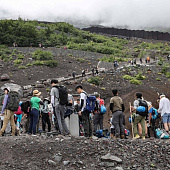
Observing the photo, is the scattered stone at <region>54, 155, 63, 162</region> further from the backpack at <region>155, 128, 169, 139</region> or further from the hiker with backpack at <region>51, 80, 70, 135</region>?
the backpack at <region>155, 128, 169, 139</region>

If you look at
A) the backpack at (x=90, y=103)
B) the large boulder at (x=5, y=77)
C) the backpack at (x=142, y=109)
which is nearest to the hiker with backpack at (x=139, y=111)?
the backpack at (x=142, y=109)

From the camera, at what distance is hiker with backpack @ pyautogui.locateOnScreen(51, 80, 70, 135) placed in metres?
6.86

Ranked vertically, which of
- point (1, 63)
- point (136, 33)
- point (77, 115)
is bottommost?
point (77, 115)

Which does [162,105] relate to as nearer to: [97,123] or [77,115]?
[97,123]

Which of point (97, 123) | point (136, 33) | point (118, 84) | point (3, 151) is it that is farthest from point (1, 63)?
point (136, 33)

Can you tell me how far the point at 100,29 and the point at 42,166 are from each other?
81.4m

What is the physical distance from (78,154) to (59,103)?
1.73 m

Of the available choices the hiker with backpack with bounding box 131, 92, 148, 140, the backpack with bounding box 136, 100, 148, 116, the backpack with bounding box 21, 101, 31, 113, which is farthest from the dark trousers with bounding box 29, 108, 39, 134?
the backpack with bounding box 136, 100, 148, 116

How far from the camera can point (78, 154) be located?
548 cm

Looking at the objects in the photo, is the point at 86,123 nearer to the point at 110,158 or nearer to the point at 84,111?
the point at 84,111

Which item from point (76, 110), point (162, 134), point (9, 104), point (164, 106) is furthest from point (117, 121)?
point (9, 104)

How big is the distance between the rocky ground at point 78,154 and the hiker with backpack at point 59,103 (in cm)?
70

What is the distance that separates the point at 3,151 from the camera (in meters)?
5.57

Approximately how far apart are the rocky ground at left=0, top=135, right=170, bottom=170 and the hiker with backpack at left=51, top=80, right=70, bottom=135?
27.6 inches
